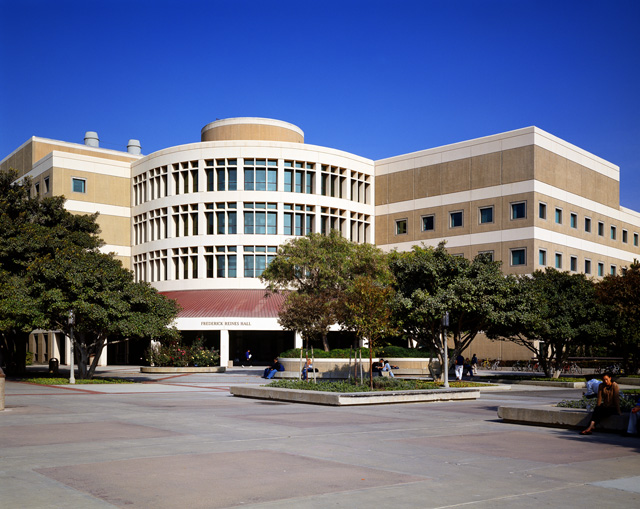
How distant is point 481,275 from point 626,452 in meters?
20.6

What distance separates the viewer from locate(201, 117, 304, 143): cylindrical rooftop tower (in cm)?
6661

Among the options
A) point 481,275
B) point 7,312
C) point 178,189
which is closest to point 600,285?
point 481,275

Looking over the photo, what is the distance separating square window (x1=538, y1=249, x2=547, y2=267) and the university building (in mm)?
86

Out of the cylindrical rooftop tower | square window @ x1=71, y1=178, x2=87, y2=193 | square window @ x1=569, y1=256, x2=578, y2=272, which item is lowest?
square window @ x1=569, y1=256, x2=578, y2=272

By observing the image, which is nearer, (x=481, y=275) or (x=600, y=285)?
(x=481, y=275)

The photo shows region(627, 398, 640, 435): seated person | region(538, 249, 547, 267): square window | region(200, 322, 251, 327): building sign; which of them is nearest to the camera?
region(627, 398, 640, 435): seated person

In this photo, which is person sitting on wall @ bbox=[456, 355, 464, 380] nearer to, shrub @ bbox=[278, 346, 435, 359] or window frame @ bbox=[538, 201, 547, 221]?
shrub @ bbox=[278, 346, 435, 359]

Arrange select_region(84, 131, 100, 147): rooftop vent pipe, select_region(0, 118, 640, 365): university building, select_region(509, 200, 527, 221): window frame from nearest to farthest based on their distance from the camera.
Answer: select_region(509, 200, 527, 221): window frame → select_region(0, 118, 640, 365): university building → select_region(84, 131, 100, 147): rooftop vent pipe

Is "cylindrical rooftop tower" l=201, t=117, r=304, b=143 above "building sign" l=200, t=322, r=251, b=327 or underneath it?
above

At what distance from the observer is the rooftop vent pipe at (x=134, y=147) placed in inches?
3442

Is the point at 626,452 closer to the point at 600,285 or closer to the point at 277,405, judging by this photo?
the point at 277,405

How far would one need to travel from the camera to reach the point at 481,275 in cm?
3291

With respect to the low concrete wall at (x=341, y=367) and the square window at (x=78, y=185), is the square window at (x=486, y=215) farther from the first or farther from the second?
the square window at (x=78, y=185)

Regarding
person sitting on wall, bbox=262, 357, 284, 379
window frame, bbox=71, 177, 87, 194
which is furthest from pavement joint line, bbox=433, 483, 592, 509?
window frame, bbox=71, 177, 87, 194
